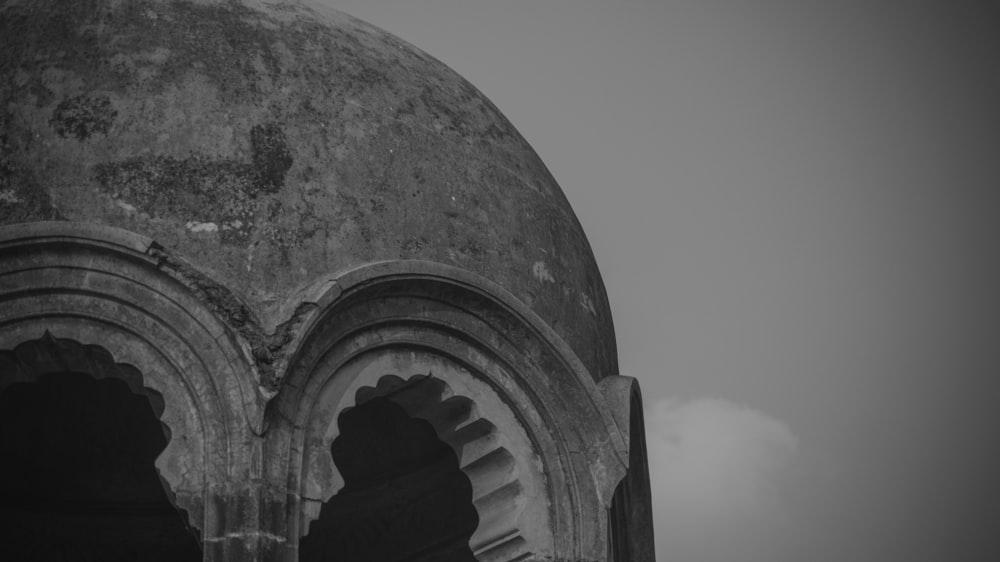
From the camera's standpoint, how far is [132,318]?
Result: 11680 millimetres

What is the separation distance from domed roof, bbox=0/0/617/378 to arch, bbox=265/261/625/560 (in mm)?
208

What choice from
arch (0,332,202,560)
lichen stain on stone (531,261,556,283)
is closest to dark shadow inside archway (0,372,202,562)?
arch (0,332,202,560)

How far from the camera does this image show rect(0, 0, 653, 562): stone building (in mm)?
11641

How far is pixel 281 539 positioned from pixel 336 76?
297cm

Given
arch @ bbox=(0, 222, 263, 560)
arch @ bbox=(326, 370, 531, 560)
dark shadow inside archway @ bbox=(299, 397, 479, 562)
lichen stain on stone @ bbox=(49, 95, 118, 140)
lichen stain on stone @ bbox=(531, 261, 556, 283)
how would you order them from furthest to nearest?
dark shadow inside archway @ bbox=(299, 397, 479, 562)
lichen stain on stone @ bbox=(531, 261, 556, 283)
arch @ bbox=(326, 370, 531, 560)
lichen stain on stone @ bbox=(49, 95, 118, 140)
arch @ bbox=(0, 222, 263, 560)

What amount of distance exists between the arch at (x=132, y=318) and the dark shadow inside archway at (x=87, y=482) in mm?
3144

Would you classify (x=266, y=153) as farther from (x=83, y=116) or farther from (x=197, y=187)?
(x=83, y=116)

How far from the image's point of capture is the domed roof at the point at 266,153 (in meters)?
11.9

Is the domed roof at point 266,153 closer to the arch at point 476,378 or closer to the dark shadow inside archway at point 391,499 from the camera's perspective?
the arch at point 476,378

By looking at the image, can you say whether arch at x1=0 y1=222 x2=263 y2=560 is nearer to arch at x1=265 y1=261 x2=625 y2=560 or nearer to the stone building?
the stone building

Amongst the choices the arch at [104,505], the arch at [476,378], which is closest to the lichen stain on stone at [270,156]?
the arch at [476,378]

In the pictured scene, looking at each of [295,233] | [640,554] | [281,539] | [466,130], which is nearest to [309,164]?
[295,233]

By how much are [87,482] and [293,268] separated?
3.88m

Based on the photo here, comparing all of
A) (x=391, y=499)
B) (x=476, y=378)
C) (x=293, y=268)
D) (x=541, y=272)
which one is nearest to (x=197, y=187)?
(x=293, y=268)
